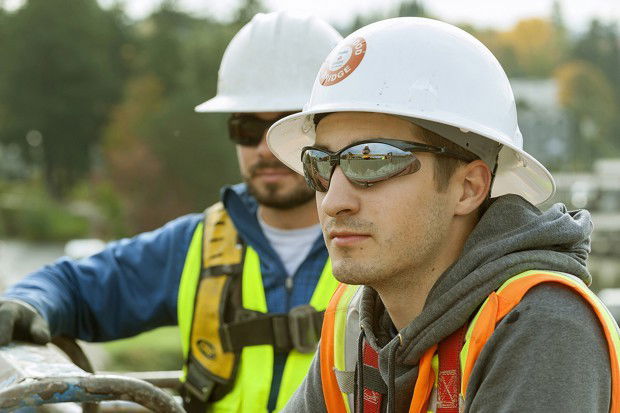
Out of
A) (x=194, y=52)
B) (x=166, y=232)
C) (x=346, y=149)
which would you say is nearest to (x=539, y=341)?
(x=346, y=149)

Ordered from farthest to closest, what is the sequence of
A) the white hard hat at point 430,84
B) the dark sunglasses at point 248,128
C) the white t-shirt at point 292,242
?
the dark sunglasses at point 248,128 → the white t-shirt at point 292,242 → the white hard hat at point 430,84

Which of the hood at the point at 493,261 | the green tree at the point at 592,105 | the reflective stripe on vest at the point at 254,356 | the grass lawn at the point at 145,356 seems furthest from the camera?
the green tree at the point at 592,105

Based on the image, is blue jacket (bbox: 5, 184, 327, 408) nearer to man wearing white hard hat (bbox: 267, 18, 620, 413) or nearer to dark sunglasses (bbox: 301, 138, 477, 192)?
man wearing white hard hat (bbox: 267, 18, 620, 413)

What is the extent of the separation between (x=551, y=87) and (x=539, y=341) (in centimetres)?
8926

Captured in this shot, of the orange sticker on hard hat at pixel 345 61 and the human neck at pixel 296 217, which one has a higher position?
the orange sticker on hard hat at pixel 345 61

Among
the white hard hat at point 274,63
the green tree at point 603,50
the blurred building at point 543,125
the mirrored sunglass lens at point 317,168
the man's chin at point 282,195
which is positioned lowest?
the blurred building at point 543,125

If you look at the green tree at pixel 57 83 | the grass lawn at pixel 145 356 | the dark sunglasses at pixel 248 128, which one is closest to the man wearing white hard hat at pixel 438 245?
the dark sunglasses at pixel 248 128

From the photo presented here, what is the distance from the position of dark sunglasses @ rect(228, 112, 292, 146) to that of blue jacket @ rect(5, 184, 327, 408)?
237 mm

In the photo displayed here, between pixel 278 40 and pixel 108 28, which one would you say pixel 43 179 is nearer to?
pixel 108 28

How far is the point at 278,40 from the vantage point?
188 inches

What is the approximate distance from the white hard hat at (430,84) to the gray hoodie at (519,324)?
0.23m

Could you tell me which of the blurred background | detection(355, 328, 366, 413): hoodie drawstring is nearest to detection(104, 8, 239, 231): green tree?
the blurred background

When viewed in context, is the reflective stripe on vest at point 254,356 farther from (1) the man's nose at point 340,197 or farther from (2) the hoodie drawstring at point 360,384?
(1) the man's nose at point 340,197

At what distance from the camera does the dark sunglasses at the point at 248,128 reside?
4.59 metres
